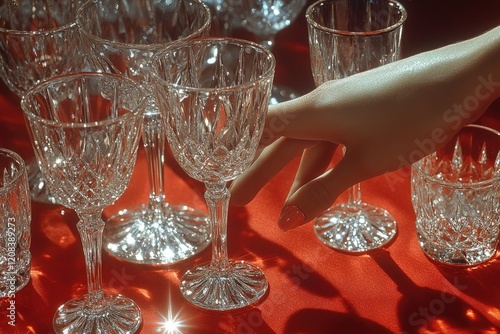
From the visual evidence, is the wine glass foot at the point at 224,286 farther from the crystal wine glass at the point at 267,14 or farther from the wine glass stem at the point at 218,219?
the crystal wine glass at the point at 267,14

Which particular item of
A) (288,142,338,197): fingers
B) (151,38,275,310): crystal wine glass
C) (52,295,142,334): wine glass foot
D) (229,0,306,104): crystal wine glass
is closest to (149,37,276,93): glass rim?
(151,38,275,310): crystal wine glass

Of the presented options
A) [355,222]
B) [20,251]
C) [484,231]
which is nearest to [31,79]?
[20,251]

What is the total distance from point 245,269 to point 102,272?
138 millimetres

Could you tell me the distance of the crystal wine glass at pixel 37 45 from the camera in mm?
1104

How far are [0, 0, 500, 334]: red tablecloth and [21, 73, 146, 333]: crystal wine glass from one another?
0.10 feet

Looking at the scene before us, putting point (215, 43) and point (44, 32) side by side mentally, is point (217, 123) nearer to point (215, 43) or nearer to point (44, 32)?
point (215, 43)

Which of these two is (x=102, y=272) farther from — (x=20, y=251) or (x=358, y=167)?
(x=358, y=167)

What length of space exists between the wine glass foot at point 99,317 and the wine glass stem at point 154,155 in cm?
17

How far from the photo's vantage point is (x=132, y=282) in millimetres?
1011

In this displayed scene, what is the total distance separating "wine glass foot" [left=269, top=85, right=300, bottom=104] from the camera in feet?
4.48

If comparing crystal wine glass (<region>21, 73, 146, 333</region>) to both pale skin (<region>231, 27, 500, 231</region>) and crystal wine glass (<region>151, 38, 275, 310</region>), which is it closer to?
crystal wine glass (<region>151, 38, 275, 310</region>)

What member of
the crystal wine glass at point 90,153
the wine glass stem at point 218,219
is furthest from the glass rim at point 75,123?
the wine glass stem at point 218,219

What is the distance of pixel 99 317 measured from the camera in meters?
0.95

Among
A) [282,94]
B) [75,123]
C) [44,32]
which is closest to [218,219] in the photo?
[75,123]
